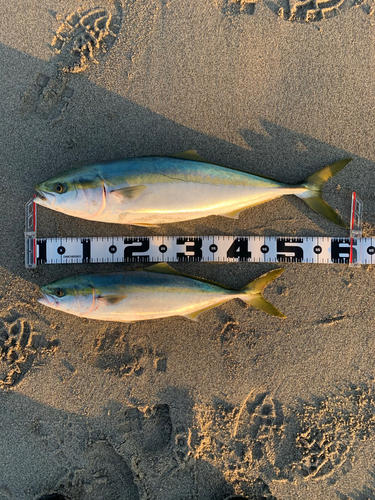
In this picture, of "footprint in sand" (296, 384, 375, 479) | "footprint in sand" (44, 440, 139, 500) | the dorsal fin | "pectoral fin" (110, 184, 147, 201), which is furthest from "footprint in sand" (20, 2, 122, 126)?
"footprint in sand" (296, 384, 375, 479)

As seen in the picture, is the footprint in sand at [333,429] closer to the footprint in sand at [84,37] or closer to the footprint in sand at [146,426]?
the footprint in sand at [146,426]

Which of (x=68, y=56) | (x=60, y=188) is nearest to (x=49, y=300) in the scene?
(x=60, y=188)

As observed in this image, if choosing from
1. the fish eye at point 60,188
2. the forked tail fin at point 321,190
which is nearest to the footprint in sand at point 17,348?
the fish eye at point 60,188

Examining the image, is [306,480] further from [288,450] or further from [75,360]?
[75,360]

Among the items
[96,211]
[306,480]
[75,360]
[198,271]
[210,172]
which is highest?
[210,172]

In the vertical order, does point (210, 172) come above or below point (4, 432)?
above

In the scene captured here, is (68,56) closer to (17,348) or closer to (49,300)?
(49,300)

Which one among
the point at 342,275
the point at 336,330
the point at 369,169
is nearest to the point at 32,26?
the point at 369,169
